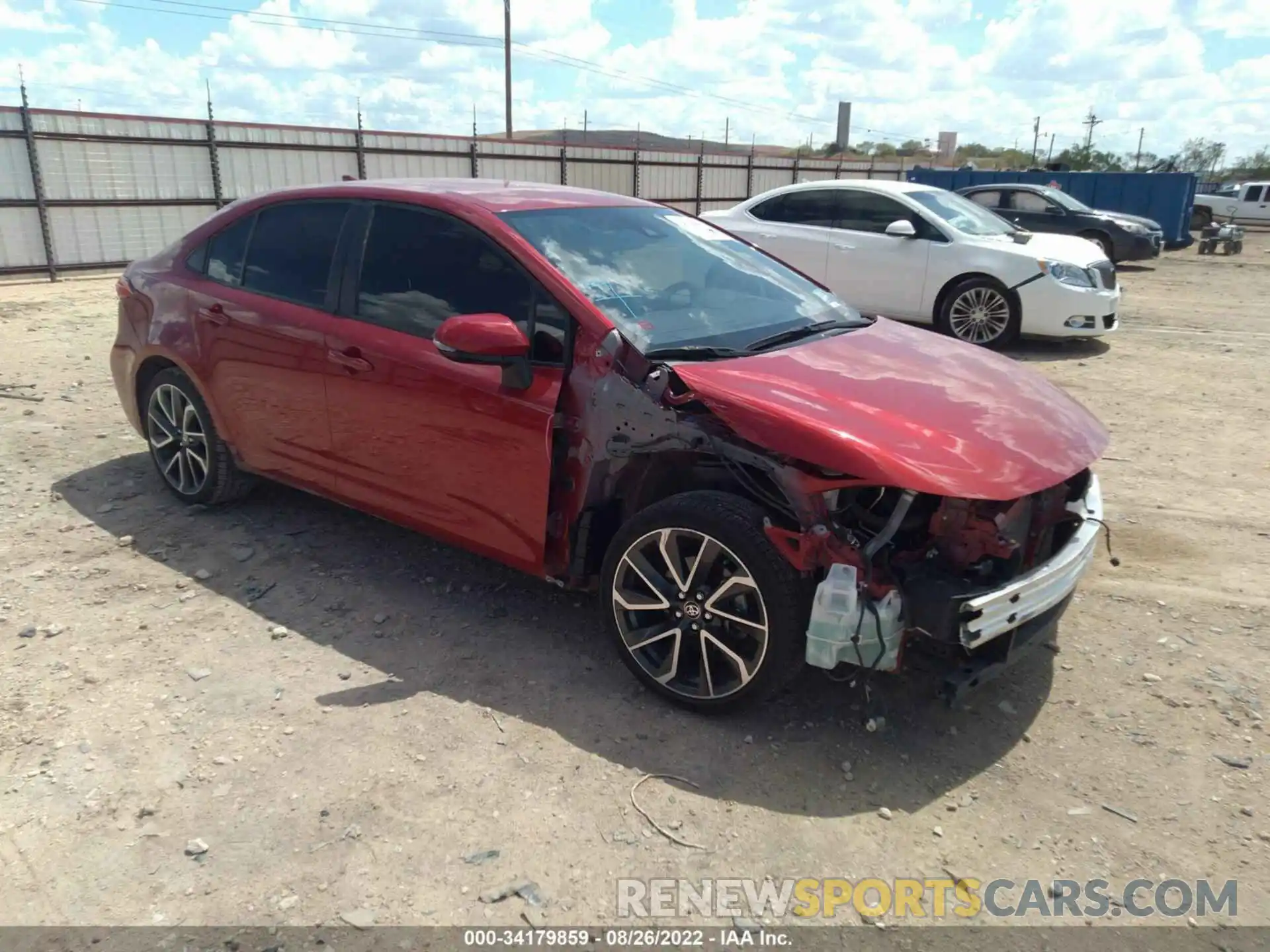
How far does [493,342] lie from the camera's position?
10.7 ft

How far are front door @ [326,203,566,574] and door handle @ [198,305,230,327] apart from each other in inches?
32.0

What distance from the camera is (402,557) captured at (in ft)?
14.8

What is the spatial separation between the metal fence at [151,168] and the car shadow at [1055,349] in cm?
659

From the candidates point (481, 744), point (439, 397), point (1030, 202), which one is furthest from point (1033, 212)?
point (481, 744)

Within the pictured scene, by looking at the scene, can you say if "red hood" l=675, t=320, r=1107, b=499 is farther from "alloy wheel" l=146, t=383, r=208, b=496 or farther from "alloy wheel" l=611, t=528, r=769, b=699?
"alloy wheel" l=146, t=383, r=208, b=496

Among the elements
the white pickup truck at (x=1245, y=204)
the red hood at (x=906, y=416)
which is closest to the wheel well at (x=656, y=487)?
the red hood at (x=906, y=416)

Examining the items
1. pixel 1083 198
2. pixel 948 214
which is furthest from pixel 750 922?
pixel 1083 198

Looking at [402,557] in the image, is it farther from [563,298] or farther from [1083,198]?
[1083,198]

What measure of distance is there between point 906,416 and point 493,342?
4.61 feet

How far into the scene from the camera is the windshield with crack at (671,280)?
3533mm

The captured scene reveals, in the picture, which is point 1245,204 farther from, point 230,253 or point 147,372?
point 147,372

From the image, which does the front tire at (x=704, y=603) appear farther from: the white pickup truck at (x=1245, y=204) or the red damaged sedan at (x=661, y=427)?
the white pickup truck at (x=1245, y=204)

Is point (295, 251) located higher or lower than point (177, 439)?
higher

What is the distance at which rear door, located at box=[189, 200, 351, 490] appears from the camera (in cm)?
417
